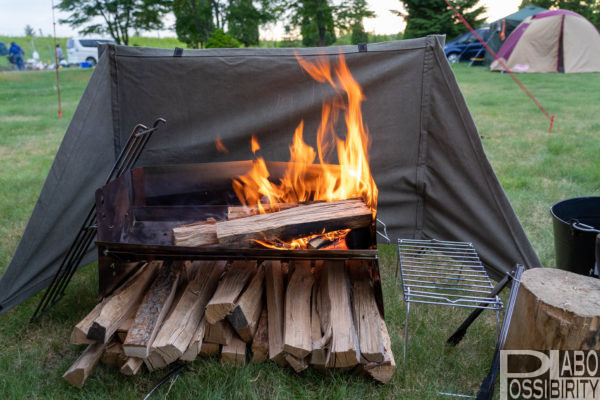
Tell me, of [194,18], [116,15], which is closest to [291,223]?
[194,18]

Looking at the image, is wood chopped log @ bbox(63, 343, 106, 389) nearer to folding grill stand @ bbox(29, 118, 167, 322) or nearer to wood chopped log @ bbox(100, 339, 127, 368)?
wood chopped log @ bbox(100, 339, 127, 368)

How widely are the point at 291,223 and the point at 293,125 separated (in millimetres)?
1192

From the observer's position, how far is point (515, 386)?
2.01 m

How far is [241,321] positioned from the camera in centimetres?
205

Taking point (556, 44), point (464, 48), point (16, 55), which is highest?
point (16, 55)

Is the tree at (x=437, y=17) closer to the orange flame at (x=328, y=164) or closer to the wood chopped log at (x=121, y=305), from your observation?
the orange flame at (x=328, y=164)

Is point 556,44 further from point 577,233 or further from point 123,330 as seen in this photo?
point 123,330

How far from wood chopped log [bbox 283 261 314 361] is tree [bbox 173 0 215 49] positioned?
1412cm

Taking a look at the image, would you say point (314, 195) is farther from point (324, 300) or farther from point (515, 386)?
point (515, 386)

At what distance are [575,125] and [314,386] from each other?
284 inches

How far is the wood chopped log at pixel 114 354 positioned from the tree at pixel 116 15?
1635 centimetres

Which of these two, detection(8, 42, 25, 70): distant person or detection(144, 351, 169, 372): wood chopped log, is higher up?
detection(8, 42, 25, 70): distant person

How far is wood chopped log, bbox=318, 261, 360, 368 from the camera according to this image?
1949 millimetres

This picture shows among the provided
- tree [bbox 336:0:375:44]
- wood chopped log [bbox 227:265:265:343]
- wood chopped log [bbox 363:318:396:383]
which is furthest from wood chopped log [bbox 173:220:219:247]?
tree [bbox 336:0:375:44]
